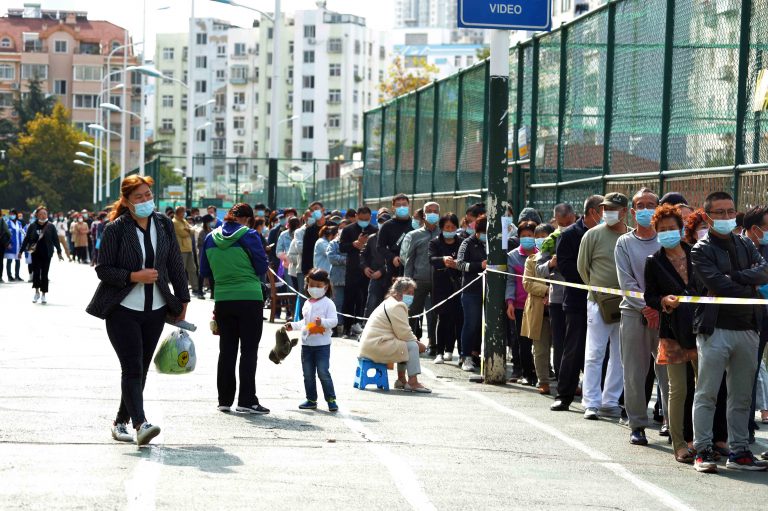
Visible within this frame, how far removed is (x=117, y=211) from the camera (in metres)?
11.0

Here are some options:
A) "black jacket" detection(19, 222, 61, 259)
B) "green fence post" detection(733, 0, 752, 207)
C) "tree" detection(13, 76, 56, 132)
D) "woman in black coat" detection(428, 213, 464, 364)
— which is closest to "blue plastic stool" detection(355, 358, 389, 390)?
"woman in black coat" detection(428, 213, 464, 364)

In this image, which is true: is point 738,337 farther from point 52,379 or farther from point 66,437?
point 52,379

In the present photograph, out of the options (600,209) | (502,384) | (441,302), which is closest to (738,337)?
(600,209)

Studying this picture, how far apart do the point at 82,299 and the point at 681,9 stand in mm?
17212

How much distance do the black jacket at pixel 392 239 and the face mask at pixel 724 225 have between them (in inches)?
414

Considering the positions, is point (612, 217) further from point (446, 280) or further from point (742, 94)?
point (446, 280)

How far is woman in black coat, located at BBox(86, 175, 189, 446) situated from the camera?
35.2 ft

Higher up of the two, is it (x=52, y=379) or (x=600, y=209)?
(x=600, y=209)

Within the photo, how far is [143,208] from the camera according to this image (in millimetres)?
10852

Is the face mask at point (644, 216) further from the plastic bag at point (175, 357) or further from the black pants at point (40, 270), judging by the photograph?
the black pants at point (40, 270)

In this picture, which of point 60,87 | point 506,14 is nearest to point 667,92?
point 506,14

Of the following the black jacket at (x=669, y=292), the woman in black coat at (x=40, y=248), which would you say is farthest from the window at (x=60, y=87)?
the black jacket at (x=669, y=292)

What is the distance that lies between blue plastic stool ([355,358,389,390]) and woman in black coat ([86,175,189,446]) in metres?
4.01

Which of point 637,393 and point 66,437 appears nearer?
point 66,437
